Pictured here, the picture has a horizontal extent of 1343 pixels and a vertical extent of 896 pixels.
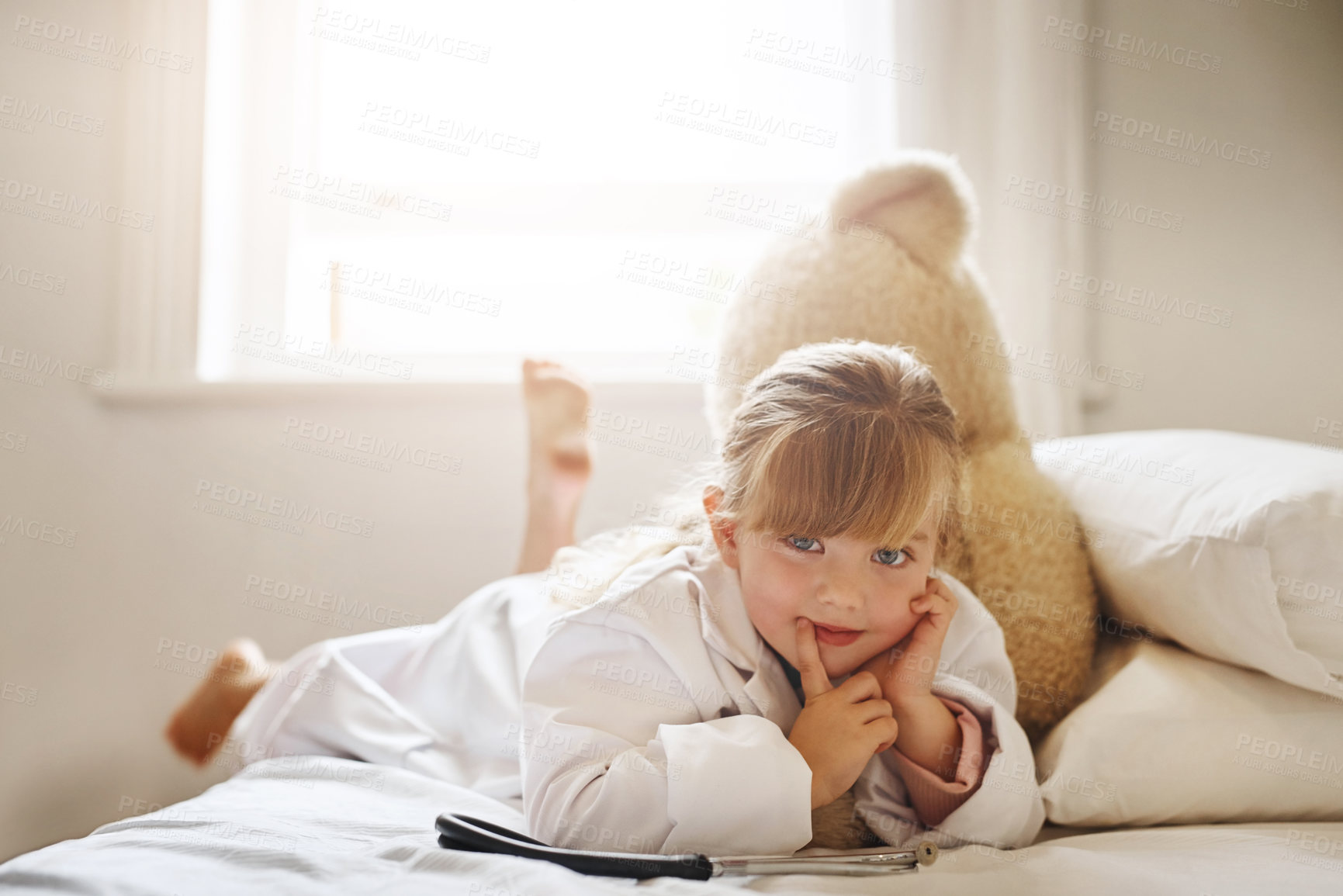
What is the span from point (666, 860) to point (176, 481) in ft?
4.19

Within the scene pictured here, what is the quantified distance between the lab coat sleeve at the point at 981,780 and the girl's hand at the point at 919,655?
43 millimetres

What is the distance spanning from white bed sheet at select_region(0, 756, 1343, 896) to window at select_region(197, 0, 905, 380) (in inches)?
39.2

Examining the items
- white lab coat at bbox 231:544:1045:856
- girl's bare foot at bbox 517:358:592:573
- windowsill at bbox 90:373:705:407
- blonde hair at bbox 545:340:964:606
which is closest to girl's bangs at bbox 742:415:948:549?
blonde hair at bbox 545:340:964:606

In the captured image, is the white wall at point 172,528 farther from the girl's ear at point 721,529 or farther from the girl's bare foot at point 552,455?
the girl's ear at point 721,529

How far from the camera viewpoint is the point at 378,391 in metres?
1.46

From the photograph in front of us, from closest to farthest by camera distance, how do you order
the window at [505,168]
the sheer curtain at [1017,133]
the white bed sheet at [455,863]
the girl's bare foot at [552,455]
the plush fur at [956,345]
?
the white bed sheet at [455,863] < the plush fur at [956,345] < the girl's bare foot at [552,455] < the sheer curtain at [1017,133] < the window at [505,168]

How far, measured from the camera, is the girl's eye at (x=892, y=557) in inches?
27.6

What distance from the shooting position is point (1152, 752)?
72cm

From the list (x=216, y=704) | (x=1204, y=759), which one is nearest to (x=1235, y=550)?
(x=1204, y=759)

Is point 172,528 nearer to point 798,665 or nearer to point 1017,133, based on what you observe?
point 798,665

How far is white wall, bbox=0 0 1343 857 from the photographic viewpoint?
1.40m

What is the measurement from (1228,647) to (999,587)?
19 centimetres

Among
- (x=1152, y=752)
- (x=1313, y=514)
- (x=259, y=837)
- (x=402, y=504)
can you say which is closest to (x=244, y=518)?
(x=402, y=504)

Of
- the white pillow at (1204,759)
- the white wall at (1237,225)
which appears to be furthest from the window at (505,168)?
the white pillow at (1204,759)
